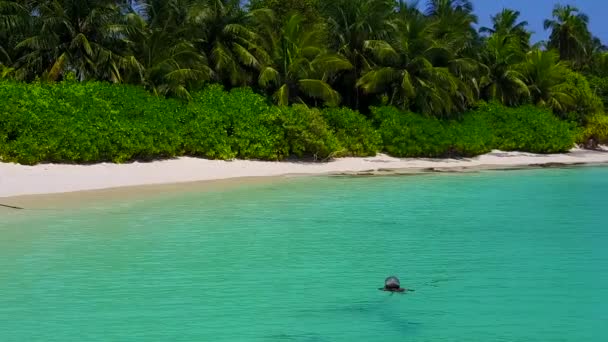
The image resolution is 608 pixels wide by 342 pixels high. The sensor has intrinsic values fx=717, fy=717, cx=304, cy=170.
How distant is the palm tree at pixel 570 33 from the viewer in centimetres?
5147

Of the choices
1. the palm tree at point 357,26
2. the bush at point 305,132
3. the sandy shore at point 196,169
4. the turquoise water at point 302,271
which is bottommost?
the turquoise water at point 302,271

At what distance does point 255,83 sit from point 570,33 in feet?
104

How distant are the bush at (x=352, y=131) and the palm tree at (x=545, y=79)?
13.7 metres

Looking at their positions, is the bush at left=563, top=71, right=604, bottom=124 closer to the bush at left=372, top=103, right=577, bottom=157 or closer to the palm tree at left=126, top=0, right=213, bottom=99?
the bush at left=372, top=103, right=577, bottom=157

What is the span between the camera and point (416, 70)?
1233 inches

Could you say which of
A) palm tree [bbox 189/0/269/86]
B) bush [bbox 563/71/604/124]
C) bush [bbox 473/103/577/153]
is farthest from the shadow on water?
bush [bbox 563/71/604/124]

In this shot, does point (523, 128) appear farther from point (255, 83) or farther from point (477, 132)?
point (255, 83)

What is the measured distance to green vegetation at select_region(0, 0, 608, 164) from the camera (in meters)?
21.9

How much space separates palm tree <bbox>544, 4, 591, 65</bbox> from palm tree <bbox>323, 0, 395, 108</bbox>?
977 inches

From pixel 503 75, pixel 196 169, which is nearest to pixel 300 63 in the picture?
pixel 196 169

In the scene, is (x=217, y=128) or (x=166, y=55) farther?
(x=166, y=55)

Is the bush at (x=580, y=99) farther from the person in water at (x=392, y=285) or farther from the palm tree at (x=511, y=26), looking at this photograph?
the person in water at (x=392, y=285)

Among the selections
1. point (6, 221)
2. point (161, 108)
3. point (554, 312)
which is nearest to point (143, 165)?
point (161, 108)

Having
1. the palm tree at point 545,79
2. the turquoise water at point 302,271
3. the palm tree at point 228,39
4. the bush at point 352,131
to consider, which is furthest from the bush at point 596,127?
the turquoise water at point 302,271
